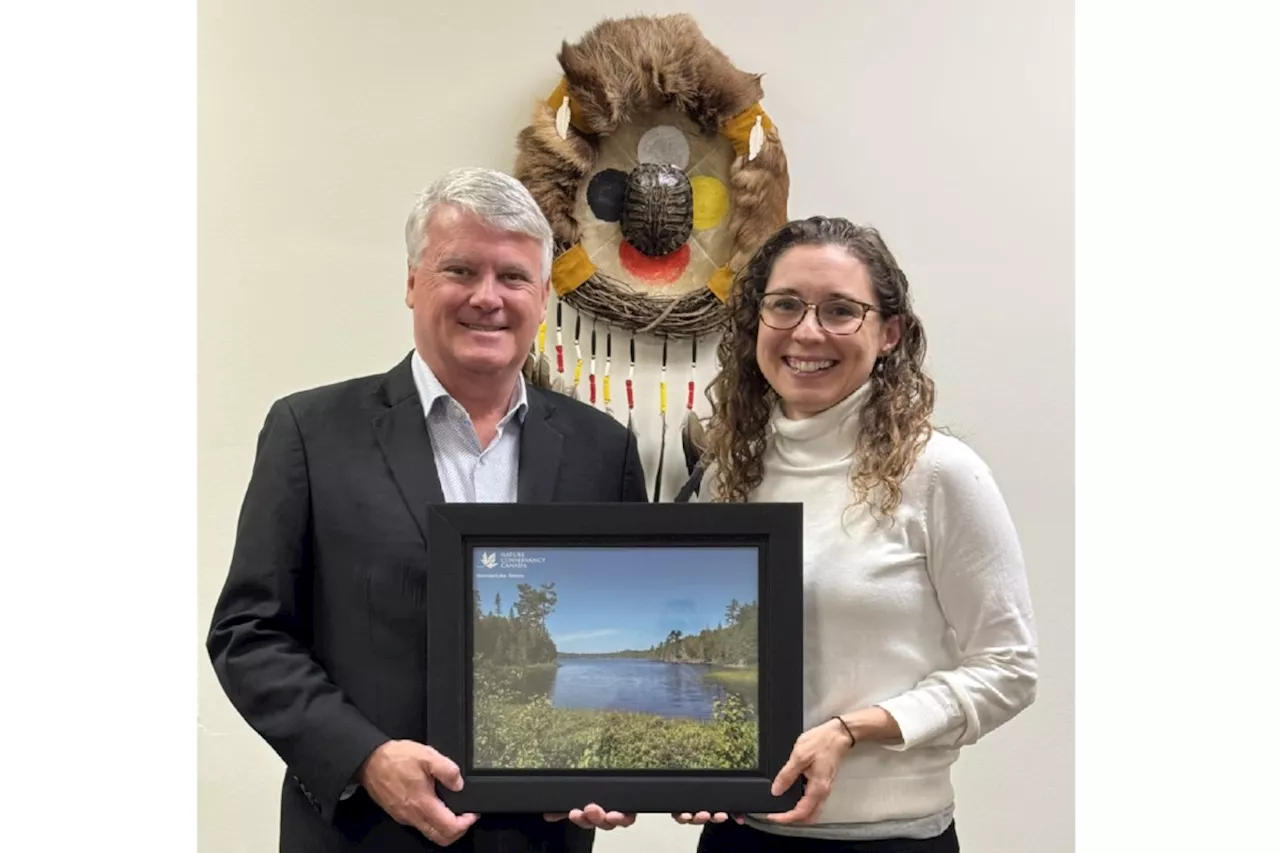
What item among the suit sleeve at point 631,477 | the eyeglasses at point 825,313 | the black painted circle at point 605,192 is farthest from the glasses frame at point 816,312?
the black painted circle at point 605,192

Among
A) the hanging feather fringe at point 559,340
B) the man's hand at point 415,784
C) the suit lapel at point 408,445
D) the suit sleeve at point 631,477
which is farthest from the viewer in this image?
the hanging feather fringe at point 559,340

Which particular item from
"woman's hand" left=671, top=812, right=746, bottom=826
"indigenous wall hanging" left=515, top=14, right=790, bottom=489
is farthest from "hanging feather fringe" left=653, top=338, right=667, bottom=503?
"woman's hand" left=671, top=812, right=746, bottom=826

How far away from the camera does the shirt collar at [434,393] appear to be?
61.1 inches

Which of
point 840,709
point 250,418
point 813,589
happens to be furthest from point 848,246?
point 250,418

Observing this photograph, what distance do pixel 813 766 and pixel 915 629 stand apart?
0.78 feet

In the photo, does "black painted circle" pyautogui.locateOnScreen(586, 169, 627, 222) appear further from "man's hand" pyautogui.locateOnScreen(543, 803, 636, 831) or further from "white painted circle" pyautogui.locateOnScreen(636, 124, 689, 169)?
"man's hand" pyautogui.locateOnScreen(543, 803, 636, 831)

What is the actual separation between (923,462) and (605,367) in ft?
3.51

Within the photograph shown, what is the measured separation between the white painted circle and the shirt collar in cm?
96

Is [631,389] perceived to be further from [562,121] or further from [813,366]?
[813,366]

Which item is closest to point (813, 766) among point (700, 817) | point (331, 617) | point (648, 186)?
point (700, 817)

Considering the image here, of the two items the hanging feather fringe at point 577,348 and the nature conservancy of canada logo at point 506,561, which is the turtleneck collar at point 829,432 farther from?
the hanging feather fringe at point 577,348

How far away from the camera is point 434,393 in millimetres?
1554

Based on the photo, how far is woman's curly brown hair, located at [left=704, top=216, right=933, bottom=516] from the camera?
59.1 inches

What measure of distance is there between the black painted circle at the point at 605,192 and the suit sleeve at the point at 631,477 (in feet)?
2.80
